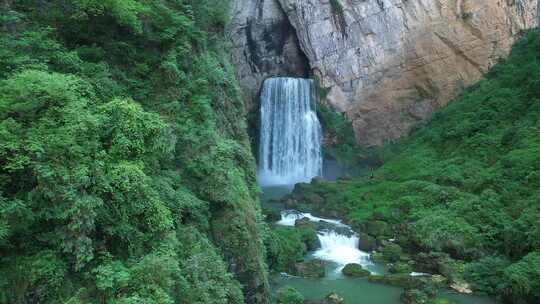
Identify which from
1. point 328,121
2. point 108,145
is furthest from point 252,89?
point 108,145

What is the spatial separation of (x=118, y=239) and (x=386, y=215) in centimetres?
1705

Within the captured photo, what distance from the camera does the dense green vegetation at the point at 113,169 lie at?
19.5 ft

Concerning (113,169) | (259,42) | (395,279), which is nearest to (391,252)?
(395,279)

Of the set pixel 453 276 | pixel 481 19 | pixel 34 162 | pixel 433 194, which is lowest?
pixel 453 276

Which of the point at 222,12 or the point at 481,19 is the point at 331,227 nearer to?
the point at 222,12

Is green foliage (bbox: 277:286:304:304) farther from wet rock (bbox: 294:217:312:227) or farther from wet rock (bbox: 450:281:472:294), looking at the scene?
wet rock (bbox: 294:217:312:227)

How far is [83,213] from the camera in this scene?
5.98 m

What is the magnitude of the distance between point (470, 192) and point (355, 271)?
7.92 metres

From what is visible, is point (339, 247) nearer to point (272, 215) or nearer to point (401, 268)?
point (401, 268)

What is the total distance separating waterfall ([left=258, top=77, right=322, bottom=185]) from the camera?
32156mm

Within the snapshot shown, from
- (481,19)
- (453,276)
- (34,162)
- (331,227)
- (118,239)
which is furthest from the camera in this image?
(481,19)

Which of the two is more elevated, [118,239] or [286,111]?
[286,111]

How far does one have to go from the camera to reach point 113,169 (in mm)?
6566

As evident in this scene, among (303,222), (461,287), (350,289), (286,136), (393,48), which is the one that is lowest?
(350,289)
